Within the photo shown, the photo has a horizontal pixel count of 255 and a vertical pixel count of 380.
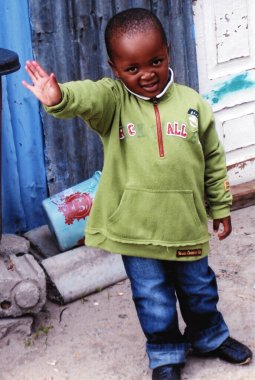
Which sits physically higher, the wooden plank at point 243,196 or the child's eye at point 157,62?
the child's eye at point 157,62

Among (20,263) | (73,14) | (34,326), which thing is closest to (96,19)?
(73,14)

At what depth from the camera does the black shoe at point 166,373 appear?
3.60m

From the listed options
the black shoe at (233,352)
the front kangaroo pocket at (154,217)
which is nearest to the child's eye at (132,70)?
the front kangaroo pocket at (154,217)

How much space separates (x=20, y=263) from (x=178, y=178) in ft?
4.34

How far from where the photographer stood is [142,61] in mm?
3119

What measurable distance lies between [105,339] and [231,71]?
7.42 feet

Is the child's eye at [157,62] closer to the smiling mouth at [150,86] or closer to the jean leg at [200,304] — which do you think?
the smiling mouth at [150,86]

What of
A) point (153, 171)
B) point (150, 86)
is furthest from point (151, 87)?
point (153, 171)

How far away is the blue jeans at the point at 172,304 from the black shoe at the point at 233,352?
4 cm

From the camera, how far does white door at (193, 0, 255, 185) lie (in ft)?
17.7

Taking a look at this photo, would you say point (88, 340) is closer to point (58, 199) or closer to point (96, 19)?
point (58, 199)

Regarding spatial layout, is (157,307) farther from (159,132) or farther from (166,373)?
(159,132)

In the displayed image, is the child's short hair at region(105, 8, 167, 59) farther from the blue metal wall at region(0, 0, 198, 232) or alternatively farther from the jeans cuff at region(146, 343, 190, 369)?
the blue metal wall at region(0, 0, 198, 232)

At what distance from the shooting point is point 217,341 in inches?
147
